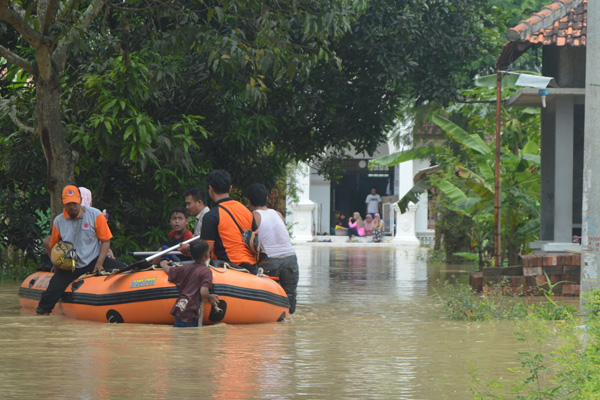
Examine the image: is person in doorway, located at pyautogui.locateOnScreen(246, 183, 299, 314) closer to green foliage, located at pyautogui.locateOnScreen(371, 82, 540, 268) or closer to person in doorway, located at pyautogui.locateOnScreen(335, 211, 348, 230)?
green foliage, located at pyautogui.locateOnScreen(371, 82, 540, 268)

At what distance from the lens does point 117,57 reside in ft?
52.0

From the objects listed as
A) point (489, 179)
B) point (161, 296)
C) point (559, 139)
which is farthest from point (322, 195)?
point (161, 296)

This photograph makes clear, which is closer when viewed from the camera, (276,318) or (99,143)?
(276,318)

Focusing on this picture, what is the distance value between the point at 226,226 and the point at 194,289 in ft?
A: 3.00

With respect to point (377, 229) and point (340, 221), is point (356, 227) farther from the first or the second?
point (340, 221)

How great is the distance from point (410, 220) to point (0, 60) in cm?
2771

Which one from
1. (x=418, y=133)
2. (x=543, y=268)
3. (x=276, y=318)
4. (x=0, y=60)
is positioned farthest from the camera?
(x=418, y=133)

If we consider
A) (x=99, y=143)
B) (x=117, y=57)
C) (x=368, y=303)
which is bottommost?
(x=368, y=303)

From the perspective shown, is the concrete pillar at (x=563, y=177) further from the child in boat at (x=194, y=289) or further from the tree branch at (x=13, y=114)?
the tree branch at (x=13, y=114)

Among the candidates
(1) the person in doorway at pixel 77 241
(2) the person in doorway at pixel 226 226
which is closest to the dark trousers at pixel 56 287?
(1) the person in doorway at pixel 77 241

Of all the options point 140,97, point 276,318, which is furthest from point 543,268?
point 140,97

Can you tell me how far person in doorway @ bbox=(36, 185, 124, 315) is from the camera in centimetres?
1269

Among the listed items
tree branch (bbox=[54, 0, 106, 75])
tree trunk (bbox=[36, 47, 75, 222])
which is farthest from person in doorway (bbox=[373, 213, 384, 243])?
tree branch (bbox=[54, 0, 106, 75])

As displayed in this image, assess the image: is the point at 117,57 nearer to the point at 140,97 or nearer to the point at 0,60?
the point at 140,97
